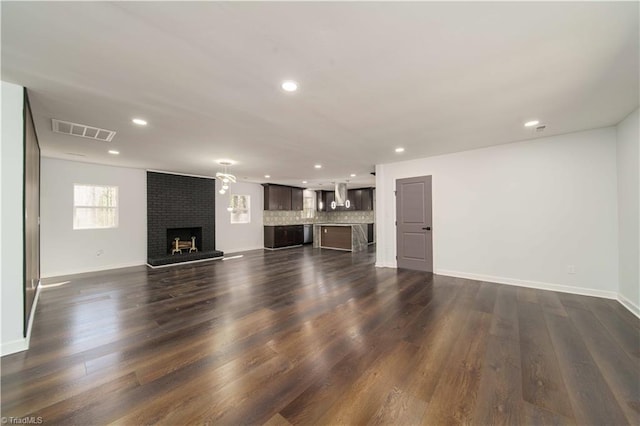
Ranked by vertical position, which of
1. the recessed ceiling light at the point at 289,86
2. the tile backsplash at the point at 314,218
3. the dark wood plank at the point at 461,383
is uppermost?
the recessed ceiling light at the point at 289,86

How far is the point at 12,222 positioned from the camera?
2.22 m

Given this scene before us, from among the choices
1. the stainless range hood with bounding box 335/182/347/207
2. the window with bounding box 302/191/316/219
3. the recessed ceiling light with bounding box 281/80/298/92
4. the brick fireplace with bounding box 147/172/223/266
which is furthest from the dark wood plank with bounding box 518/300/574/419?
the window with bounding box 302/191/316/219

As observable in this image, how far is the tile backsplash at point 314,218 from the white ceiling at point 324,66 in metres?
5.93

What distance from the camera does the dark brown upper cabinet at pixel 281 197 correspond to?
9.06 meters

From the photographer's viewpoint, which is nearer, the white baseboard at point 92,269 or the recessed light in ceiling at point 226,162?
the white baseboard at point 92,269

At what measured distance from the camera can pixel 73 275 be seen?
5.03m

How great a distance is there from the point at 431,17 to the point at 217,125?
2.73m

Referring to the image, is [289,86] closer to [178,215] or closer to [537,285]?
[537,285]

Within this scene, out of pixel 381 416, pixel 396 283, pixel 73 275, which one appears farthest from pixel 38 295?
pixel 396 283

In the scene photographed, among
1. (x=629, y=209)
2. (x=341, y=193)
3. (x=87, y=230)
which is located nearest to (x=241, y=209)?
(x=341, y=193)

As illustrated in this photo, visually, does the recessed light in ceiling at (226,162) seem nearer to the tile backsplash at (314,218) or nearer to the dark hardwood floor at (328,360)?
the dark hardwood floor at (328,360)

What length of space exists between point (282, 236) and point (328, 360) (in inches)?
286

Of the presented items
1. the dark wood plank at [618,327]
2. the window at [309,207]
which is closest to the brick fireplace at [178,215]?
the window at [309,207]

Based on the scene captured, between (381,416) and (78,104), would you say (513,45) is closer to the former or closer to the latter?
(381,416)
